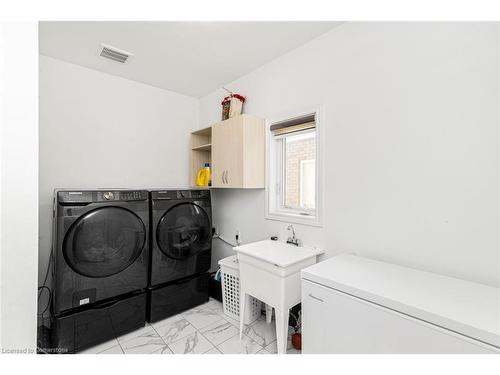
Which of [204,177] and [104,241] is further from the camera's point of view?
[204,177]

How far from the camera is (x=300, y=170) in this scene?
7.68ft

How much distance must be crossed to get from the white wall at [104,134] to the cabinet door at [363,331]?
2289 mm

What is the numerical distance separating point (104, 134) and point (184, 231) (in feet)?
4.54

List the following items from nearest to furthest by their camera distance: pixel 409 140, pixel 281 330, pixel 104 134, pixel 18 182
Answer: pixel 18 182
pixel 409 140
pixel 281 330
pixel 104 134

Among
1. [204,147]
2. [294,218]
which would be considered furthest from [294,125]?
[204,147]

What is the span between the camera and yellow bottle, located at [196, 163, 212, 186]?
9.41ft

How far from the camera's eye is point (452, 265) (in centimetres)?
130

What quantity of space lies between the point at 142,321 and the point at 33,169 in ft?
5.78

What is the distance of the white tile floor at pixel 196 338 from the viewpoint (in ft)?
5.90

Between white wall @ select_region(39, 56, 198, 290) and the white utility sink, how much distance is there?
170 cm

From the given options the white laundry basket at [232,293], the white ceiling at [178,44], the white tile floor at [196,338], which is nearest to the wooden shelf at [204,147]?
the white ceiling at [178,44]

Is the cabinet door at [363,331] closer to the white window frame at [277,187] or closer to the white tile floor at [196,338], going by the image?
the white tile floor at [196,338]

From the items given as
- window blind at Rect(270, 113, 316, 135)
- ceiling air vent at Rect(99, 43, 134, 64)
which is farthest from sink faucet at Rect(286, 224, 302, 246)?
ceiling air vent at Rect(99, 43, 134, 64)

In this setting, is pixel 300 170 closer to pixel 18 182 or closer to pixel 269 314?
pixel 269 314
